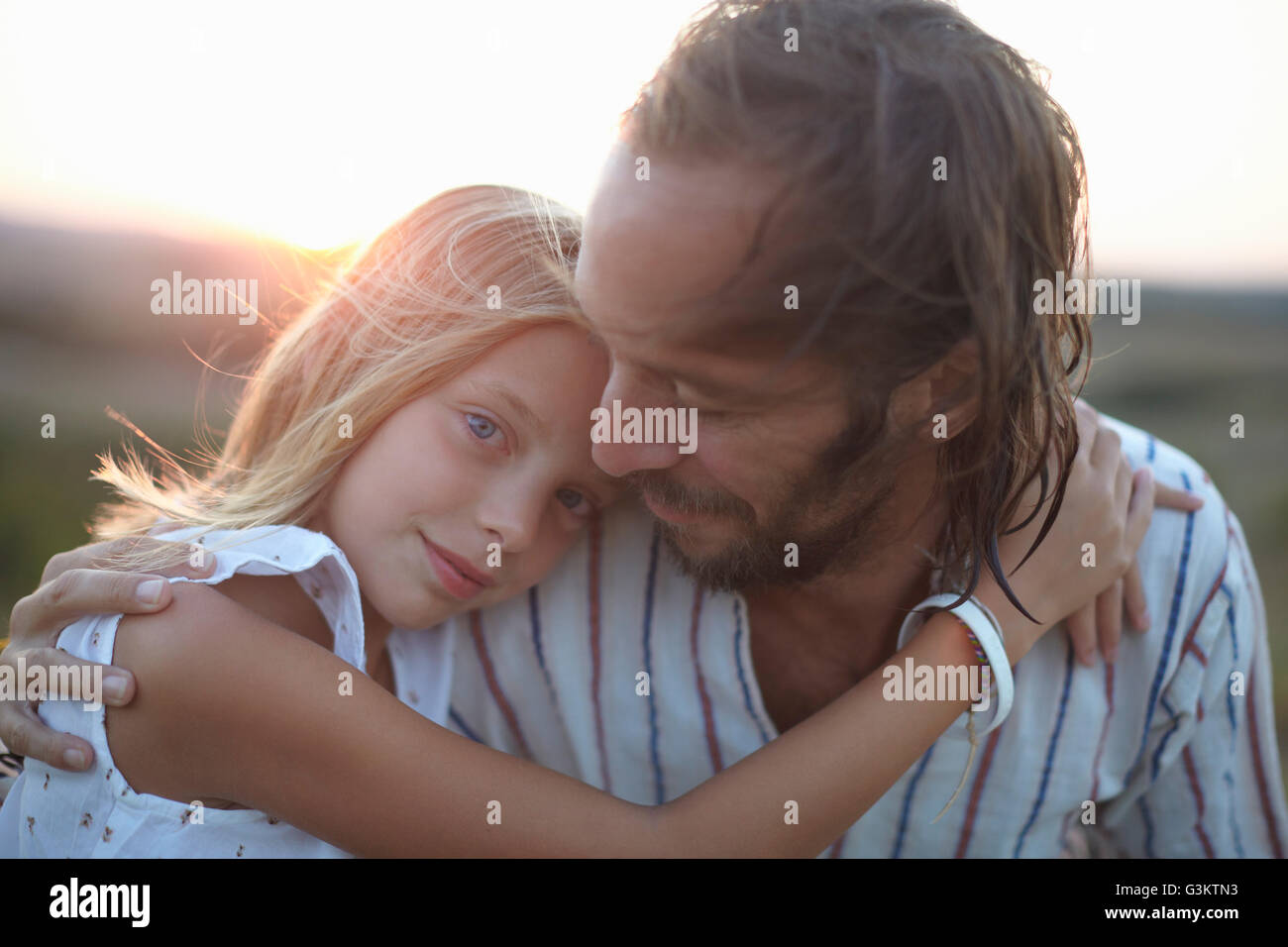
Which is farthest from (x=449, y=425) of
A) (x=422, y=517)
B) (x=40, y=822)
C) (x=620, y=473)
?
(x=40, y=822)

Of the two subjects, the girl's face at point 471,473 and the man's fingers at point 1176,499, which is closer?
the girl's face at point 471,473

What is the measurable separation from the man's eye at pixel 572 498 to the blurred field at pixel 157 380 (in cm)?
86

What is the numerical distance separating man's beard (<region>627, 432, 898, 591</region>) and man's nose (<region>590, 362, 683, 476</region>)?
0.08m

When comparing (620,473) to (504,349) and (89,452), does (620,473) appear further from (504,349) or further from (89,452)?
(89,452)

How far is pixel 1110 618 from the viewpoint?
1.79 m

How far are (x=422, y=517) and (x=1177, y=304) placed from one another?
1392cm

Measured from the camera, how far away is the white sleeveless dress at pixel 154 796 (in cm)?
142

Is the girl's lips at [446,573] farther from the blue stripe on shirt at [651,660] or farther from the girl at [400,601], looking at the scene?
the blue stripe on shirt at [651,660]

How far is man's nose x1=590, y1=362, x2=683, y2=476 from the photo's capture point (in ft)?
4.76

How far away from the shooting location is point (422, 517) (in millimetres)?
1636

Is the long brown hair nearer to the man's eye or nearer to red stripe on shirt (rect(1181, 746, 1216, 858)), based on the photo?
the man's eye

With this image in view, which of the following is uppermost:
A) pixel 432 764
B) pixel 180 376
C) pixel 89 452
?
pixel 180 376

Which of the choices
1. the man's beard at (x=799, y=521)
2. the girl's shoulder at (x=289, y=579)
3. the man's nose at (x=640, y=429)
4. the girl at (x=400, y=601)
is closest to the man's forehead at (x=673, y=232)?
the man's nose at (x=640, y=429)

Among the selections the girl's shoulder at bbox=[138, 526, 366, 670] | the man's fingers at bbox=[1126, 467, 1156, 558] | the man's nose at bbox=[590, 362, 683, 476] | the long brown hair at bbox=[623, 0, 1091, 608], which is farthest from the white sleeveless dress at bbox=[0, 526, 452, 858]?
the man's fingers at bbox=[1126, 467, 1156, 558]
